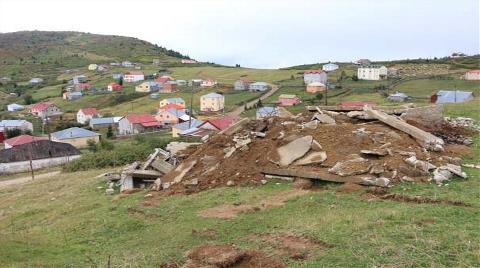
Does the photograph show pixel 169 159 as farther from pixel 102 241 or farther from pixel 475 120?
pixel 475 120

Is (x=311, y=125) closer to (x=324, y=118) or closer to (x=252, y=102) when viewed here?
(x=324, y=118)

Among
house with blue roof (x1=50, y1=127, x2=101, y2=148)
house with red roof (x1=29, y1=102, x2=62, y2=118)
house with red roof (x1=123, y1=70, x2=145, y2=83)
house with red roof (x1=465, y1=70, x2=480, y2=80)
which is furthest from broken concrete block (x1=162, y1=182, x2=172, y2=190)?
house with red roof (x1=123, y1=70, x2=145, y2=83)

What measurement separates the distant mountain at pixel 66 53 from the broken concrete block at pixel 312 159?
139459 millimetres

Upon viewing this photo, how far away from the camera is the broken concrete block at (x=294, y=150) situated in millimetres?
13484

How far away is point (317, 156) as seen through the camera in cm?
1325

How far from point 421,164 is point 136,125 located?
6108 centimetres

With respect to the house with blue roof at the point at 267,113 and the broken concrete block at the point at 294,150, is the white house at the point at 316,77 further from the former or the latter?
the broken concrete block at the point at 294,150

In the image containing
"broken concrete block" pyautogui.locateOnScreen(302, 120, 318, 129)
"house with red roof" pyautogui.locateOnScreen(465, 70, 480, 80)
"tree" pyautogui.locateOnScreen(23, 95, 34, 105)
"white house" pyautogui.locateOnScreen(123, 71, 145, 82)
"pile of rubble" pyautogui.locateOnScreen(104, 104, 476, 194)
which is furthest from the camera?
"white house" pyautogui.locateOnScreen(123, 71, 145, 82)

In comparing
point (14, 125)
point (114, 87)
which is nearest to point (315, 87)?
point (114, 87)

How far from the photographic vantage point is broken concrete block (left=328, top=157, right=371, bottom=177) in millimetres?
→ 11930

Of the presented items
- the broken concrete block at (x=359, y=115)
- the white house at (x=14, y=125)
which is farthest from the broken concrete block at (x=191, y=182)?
the white house at (x=14, y=125)

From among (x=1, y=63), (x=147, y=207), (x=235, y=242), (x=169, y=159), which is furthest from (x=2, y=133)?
(x=1, y=63)

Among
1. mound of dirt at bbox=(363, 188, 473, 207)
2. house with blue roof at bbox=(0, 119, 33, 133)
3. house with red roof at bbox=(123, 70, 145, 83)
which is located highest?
house with red roof at bbox=(123, 70, 145, 83)

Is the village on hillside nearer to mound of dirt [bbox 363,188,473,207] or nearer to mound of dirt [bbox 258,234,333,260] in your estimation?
mound of dirt [bbox 363,188,473,207]
